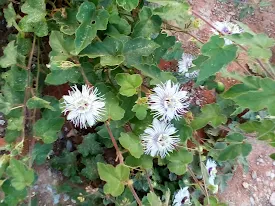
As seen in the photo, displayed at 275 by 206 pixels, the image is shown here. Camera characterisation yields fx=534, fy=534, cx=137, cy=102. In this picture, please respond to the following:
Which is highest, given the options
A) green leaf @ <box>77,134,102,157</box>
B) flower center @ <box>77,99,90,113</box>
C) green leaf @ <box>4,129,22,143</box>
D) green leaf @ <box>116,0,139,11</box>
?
green leaf @ <box>116,0,139,11</box>

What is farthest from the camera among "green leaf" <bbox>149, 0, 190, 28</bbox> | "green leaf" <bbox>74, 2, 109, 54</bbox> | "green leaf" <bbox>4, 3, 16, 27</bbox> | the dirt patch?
the dirt patch

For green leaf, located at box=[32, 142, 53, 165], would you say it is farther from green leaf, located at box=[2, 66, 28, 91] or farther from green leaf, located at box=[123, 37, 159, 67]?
green leaf, located at box=[123, 37, 159, 67]

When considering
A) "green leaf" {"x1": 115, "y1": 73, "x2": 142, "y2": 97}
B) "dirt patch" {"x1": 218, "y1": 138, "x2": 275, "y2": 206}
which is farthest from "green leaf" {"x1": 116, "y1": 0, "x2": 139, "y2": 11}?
"dirt patch" {"x1": 218, "y1": 138, "x2": 275, "y2": 206}

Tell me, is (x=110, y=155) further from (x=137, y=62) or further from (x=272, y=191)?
(x=272, y=191)

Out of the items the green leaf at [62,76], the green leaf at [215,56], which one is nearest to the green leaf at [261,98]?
the green leaf at [215,56]

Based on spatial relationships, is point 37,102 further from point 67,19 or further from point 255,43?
point 255,43

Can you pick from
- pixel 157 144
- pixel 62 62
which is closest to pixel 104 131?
pixel 157 144

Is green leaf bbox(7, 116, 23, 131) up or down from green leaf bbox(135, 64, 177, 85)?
down
